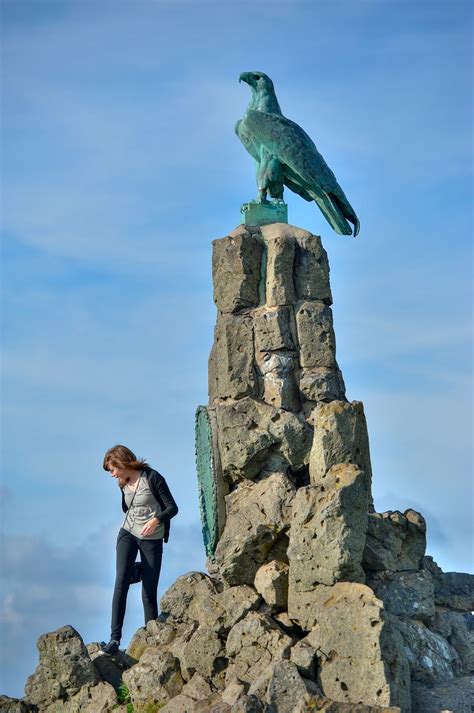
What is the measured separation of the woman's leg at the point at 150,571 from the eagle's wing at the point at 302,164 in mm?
4293

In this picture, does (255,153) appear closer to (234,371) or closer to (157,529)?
(234,371)

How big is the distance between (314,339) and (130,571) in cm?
326

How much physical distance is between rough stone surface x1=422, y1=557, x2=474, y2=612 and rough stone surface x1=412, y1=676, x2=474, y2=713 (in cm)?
157

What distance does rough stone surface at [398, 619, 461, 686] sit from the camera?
45.3 ft

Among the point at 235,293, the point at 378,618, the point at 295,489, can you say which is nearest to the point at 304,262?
the point at 235,293

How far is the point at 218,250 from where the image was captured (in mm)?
16312

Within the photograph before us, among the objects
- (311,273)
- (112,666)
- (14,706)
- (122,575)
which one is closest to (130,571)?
(122,575)

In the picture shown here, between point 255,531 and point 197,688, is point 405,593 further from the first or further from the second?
point 197,688

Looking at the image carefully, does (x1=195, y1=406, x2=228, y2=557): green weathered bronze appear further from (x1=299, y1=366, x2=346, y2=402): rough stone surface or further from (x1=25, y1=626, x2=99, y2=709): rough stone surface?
(x1=25, y1=626, x2=99, y2=709): rough stone surface

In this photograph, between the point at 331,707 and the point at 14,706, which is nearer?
the point at 331,707

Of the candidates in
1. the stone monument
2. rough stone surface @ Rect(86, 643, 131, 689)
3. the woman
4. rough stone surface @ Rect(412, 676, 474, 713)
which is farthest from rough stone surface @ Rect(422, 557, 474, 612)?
rough stone surface @ Rect(86, 643, 131, 689)

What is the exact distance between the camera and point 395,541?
14.7 metres

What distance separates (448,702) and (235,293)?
203 inches

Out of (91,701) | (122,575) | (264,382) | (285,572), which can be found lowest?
(91,701)
